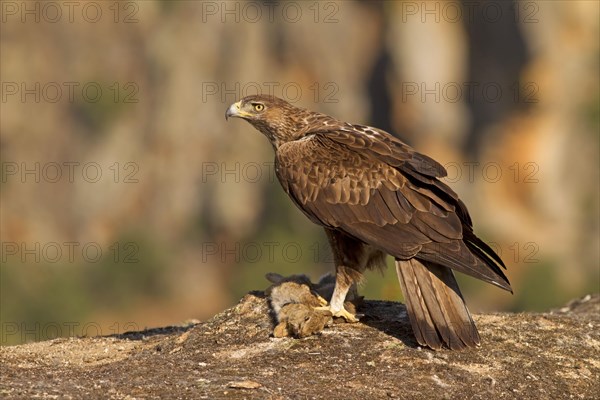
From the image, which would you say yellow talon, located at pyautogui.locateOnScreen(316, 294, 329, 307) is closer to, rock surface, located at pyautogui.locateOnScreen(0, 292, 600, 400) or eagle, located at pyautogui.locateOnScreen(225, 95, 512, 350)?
eagle, located at pyautogui.locateOnScreen(225, 95, 512, 350)

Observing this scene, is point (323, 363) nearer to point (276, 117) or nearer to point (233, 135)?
point (276, 117)

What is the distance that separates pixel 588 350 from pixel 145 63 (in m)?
38.7

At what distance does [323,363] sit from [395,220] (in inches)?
56.0

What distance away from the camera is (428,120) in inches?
1508

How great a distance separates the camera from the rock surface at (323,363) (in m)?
8.26

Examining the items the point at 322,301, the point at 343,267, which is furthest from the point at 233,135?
the point at 343,267

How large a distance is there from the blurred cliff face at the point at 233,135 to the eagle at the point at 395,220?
999 inches

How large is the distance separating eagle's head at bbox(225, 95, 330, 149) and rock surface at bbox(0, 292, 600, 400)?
1.62 m

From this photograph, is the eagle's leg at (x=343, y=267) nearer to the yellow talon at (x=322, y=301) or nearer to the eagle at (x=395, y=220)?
the eagle at (x=395, y=220)

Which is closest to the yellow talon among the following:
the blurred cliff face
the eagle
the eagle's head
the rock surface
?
the eagle

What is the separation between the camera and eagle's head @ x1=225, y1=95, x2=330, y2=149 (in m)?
10.8

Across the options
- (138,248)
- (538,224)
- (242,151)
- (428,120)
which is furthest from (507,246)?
(138,248)

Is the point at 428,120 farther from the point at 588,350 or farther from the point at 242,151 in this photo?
the point at 588,350

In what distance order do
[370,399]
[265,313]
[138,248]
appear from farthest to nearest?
[138,248]
[265,313]
[370,399]
